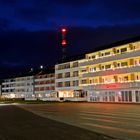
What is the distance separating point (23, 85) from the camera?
180 metres

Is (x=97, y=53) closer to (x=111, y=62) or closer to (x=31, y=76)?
(x=111, y=62)

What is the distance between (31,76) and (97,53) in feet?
257

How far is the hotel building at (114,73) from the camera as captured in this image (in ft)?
265

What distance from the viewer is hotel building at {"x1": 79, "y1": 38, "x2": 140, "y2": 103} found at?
265 feet

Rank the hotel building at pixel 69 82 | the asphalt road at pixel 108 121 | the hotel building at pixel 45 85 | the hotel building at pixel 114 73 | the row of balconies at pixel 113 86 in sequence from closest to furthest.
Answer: the asphalt road at pixel 108 121
the row of balconies at pixel 113 86
the hotel building at pixel 114 73
the hotel building at pixel 69 82
the hotel building at pixel 45 85

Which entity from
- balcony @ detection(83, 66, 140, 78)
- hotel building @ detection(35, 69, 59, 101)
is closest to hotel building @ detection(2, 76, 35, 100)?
hotel building @ detection(35, 69, 59, 101)

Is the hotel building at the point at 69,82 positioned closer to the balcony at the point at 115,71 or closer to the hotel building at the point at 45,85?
the balcony at the point at 115,71

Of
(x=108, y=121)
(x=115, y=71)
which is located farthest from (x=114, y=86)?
(x=108, y=121)

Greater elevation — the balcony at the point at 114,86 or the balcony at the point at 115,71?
the balcony at the point at 115,71

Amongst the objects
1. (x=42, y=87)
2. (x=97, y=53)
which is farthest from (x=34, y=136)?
(x=42, y=87)

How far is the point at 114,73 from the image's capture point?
3489 inches

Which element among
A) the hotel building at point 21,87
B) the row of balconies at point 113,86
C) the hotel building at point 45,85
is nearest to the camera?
the row of balconies at point 113,86

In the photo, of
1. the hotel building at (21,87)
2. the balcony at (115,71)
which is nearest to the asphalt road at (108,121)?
the balcony at (115,71)

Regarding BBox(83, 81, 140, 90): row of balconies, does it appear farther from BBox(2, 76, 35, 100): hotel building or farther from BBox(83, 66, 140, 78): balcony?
BBox(2, 76, 35, 100): hotel building
